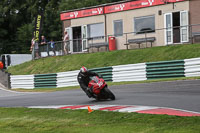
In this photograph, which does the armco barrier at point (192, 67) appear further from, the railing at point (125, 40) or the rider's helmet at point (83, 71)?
the rider's helmet at point (83, 71)

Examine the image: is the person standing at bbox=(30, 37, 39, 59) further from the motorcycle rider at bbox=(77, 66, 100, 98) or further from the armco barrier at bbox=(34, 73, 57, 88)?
the motorcycle rider at bbox=(77, 66, 100, 98)

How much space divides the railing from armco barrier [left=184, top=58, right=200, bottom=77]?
4.95m

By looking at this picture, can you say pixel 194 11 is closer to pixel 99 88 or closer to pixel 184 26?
pixel 184 26

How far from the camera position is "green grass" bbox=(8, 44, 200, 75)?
2173cm

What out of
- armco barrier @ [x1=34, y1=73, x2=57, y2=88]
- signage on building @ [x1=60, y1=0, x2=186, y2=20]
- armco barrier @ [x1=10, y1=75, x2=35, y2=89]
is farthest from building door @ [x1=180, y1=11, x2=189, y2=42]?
armco barrier @ [x1=10, y1=75, x2=35, y2=89]

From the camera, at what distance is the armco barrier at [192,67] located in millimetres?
17375

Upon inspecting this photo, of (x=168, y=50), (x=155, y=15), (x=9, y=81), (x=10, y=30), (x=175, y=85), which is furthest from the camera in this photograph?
(x=10, y=30)

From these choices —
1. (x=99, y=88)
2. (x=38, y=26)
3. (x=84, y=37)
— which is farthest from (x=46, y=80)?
(x=99, y=88)

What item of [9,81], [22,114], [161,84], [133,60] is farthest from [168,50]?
[22,114]

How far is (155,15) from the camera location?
25.4 meters

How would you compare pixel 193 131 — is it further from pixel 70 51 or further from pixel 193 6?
pixel 70 51

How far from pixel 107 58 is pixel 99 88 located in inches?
496

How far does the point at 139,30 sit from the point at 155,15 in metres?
1.56

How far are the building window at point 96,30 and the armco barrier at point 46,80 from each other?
5.75 meters
